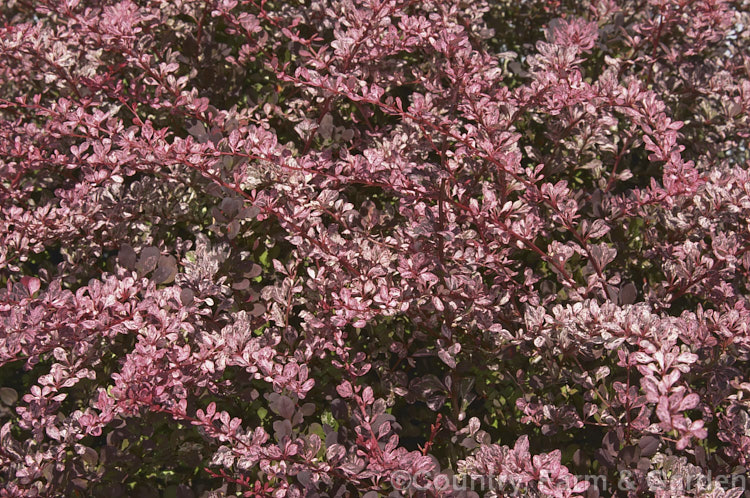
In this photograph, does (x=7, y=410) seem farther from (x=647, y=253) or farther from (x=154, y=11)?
(x=647, y=253)

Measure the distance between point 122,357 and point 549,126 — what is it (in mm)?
1943

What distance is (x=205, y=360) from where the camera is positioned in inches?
74.2

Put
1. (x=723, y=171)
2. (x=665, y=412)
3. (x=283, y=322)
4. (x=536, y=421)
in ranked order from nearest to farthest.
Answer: (x=665, y=412), (x=536, y=421), (x=283, y=322), (x=723, y=171)

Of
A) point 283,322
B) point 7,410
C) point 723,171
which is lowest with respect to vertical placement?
A: point 7,410

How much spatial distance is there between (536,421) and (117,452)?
1478 millimetres

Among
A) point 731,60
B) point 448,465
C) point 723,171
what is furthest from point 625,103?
point 448,465

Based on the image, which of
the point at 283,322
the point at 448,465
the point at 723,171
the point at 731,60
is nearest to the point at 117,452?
the point at 283,322

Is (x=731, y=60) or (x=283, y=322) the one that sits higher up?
(x=731, y=60)

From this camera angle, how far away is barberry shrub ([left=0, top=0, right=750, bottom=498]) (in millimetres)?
1883

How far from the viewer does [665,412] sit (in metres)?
1.42

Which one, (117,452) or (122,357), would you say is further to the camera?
(122,357)

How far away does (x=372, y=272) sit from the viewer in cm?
202

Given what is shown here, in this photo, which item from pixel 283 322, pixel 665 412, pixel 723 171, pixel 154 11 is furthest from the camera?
pixel 154 11

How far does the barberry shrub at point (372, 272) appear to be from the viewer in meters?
1.88
